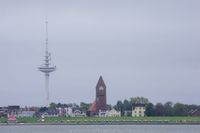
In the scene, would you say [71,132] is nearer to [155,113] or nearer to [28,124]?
[28,124]

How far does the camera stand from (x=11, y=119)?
19638 centimetres

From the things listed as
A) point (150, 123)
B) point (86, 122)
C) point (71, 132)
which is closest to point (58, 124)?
point (86, 122)

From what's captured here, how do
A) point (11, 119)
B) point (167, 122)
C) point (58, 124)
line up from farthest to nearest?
point (11, 119), point (58, 124), point (167, 122)

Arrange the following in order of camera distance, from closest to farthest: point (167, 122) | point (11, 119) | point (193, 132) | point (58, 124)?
point (193, 132) → point (167, 122) → point (58, 124) → point (11, 119)

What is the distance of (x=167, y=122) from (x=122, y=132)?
140 feet

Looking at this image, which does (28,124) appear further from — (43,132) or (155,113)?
(43,132)

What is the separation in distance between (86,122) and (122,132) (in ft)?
183

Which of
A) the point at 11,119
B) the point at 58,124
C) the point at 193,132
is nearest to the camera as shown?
the point at 193,132

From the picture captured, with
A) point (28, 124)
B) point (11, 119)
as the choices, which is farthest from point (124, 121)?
point (11, 119)

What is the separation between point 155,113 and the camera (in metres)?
197

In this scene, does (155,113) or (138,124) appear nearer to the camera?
(138,124)

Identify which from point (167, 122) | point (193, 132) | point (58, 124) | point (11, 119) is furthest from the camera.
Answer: point (11, 119)

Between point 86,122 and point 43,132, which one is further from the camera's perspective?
point 86,122

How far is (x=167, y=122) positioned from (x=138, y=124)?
642cm
